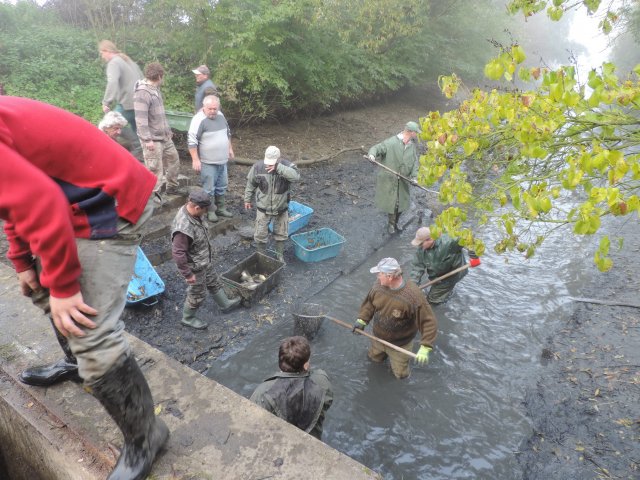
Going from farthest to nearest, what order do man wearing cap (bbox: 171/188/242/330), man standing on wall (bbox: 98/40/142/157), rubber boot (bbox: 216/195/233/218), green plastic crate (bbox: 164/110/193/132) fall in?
1. green plastic crate (bbox: 164/110/193/132)
2. rubber boot (bbox: 216/195/233/218)
3. man standing on wall (bbox: 98/40/142/157)
4. man wearing cap (bbox: 171/188/242/330)

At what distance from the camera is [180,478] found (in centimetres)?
232

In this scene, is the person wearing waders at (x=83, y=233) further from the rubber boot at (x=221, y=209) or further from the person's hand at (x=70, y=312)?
the rubber boot at (x=221, y=209)

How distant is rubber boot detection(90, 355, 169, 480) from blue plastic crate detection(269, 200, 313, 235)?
200 inches

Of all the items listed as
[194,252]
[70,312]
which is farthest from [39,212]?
[194,252]

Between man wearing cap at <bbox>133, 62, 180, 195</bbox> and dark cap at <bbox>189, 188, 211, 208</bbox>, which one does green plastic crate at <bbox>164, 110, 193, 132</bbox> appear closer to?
man wearing cap at <bbox>133, 62, 180, 195</bbox>

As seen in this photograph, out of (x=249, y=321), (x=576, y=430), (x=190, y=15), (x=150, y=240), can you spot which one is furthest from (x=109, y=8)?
(x=576, y=430)

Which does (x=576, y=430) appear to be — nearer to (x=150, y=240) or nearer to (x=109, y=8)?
(x=150, y=240)

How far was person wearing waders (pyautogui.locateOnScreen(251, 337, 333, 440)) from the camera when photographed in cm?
309

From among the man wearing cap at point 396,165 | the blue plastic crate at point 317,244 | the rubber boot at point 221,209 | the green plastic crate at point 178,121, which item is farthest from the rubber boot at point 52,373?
the green plastic crate at point 178,121

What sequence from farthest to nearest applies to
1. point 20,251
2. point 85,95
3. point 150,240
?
point 85,95 < point 150,240 < point 20,251

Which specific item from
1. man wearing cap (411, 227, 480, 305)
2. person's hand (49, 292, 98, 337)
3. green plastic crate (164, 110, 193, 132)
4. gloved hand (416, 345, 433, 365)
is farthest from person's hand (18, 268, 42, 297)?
green plastic crate (164, 110, 193, 132)

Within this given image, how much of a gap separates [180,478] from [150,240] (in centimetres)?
487

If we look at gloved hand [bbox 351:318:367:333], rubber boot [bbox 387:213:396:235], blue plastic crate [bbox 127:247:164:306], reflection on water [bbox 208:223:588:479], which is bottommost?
reflection on water [bbox 208:223:588:479]

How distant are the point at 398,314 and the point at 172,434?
8.69ft
